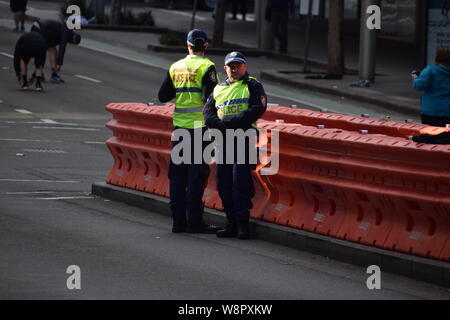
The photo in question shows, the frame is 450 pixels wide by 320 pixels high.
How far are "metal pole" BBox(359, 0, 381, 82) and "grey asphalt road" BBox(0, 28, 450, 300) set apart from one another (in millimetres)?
13449

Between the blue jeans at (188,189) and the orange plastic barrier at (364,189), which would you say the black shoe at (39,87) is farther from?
the orange plastic barrier at (364,189)

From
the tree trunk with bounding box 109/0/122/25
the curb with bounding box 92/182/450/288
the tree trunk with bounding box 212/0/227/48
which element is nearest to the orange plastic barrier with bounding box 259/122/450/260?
the curb with bounding box 92/182/450/288

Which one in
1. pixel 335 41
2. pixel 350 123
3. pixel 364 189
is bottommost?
pixel 335 41

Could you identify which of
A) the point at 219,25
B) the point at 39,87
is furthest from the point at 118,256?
the point at 219,25

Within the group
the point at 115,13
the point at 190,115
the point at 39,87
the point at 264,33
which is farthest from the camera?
the point at 115,13

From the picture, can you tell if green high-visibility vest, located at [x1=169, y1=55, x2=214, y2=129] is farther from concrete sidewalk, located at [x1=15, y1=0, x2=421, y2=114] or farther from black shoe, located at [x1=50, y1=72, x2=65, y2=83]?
black shoe, located at [x1=50, y1=72, x2=65, y2=83]

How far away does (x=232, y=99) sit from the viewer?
41.8 ft

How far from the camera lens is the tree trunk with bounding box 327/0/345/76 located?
109 feet

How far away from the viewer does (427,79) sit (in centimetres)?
1636

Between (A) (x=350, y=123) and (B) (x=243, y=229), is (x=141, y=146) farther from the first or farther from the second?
(B) (x=243, y=229)

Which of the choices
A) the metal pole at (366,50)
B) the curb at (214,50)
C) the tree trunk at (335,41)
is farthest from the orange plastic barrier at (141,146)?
the curb at (214,50)

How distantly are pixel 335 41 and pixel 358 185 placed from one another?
21.8 m

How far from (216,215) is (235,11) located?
38.0 metres

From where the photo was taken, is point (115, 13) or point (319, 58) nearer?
point (319, 58)
